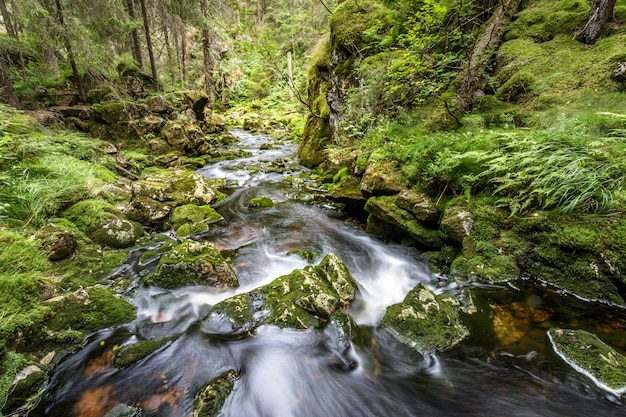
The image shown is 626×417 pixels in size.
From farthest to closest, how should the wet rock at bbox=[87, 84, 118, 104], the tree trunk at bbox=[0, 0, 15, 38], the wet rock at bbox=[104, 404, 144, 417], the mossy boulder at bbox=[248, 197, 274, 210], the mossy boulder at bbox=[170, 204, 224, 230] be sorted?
the wet rock at bbox=[87, 84, 118, 104], the tree trunk at bbox=[0, 0, 15, 38], the mossy boulder at bbox=[248, 197, 274, 210], the mossy boulder at bbox=[170, 204, 224, 230], the wet rock at bbox=[104, 404, 144, 417]

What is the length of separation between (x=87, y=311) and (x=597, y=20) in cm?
984

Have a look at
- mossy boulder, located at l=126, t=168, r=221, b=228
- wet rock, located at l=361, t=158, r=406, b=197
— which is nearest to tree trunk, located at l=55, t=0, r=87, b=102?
mossy boulder, located at l=126, t=168, r=221, b=228

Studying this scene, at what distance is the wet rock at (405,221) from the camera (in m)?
4.74

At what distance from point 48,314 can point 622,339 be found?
6.04 metres

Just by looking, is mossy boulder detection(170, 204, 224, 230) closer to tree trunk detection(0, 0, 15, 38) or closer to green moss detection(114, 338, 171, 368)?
green moss detection(114, 338, 171, 368)

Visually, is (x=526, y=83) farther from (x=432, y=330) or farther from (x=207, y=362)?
(x=207, y=362)

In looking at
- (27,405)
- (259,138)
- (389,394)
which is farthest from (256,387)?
(259,138)

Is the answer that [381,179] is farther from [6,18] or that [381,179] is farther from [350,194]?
[6,18]

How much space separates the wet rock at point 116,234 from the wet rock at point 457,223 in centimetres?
577

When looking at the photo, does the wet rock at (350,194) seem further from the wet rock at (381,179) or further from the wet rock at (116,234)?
the wet rock at (116,234)

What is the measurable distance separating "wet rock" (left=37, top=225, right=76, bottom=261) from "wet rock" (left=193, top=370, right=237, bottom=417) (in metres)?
3.13

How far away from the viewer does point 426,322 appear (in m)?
3.16

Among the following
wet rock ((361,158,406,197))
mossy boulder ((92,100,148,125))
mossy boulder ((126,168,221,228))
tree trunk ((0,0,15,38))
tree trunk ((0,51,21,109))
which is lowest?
mossy boulder ((126,168,221,228))

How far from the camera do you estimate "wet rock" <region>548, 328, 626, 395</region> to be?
2336 millimetres
